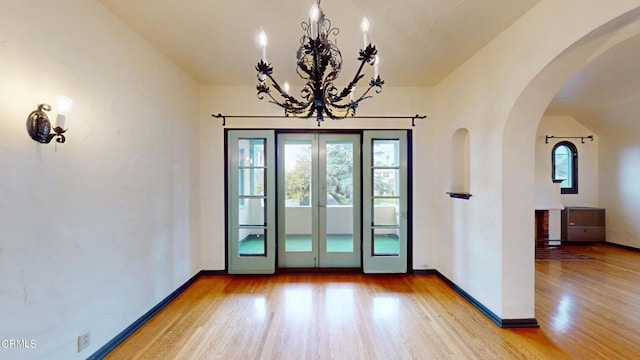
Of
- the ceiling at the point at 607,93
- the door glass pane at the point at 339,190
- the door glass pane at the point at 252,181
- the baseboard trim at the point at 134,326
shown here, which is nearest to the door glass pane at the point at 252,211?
the door glass pane at the point at 252,181

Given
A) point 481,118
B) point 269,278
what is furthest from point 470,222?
point 269,278

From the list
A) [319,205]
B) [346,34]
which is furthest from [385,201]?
[346,34]

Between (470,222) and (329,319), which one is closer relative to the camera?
(329,319)

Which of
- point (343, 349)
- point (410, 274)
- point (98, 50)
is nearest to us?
point (98, 50)

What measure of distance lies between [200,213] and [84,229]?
2.01 metres

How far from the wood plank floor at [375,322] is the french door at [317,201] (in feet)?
1.16

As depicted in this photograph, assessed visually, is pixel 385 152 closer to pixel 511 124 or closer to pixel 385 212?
pixel 385 212

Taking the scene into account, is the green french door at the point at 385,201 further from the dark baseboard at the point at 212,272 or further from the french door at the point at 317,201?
the dark baseboard at the point at 212,272

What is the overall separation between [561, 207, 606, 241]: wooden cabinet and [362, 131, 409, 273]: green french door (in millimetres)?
4409

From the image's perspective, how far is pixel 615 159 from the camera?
5.64 metres

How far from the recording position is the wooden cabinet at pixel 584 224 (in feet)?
18.6

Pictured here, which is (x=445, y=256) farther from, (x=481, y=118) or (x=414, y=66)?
(x=414, y=66)

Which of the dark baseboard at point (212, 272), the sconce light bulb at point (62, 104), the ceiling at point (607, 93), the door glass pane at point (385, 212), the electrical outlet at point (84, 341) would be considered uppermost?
the ceiling at point (607, 93)

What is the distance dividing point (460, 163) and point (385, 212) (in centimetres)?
128
